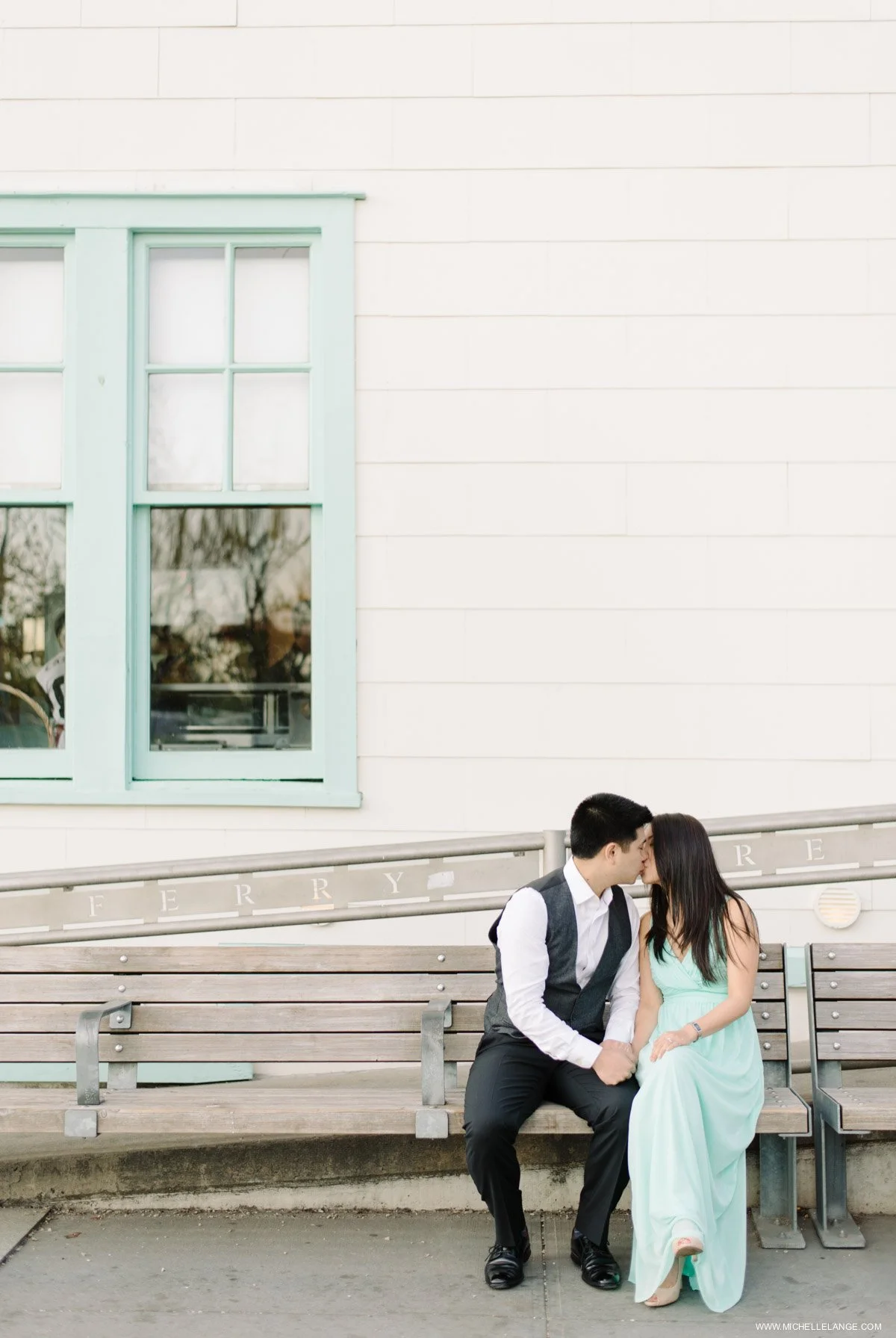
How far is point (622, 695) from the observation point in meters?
5.37

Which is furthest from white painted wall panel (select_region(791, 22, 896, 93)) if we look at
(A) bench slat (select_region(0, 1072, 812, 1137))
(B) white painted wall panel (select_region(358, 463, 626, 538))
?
(A) bench slat (select_region(0, 1072, 812, 1137))

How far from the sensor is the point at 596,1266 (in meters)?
3.94

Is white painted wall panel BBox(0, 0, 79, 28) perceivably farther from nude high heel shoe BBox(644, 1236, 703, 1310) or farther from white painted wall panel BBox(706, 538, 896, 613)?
nude high heel shoe BBox(644, 1236, 703, 1310)

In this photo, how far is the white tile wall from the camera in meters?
5.36

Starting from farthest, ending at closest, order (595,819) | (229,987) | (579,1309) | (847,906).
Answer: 1. (847,906)
2. (229,987)
3. (595,819)
4. (579,1309)

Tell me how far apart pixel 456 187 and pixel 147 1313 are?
4199 millimetres

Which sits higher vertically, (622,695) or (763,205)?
(763,205)

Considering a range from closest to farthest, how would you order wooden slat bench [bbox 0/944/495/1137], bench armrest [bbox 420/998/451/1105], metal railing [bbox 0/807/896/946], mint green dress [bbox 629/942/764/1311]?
mint green dress [bbox 629/942/764/1311] → bench armrest [bbox 420/998/451/1105] → wooden slat bench [bbox 0/944/495/1137] → metal railing [bbox 0/807/896/946]

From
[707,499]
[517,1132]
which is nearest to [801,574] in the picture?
[707,499]

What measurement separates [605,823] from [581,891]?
0.24m

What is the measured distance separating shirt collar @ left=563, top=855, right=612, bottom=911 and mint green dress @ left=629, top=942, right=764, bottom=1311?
1.32 feet

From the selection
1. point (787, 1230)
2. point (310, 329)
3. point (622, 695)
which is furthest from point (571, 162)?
point (787, 1230)

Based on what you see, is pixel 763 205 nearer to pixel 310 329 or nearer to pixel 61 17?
pixel 310 329

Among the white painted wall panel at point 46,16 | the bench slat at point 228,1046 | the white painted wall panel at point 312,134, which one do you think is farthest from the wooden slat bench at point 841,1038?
the white painted wall panel at point 46,16
